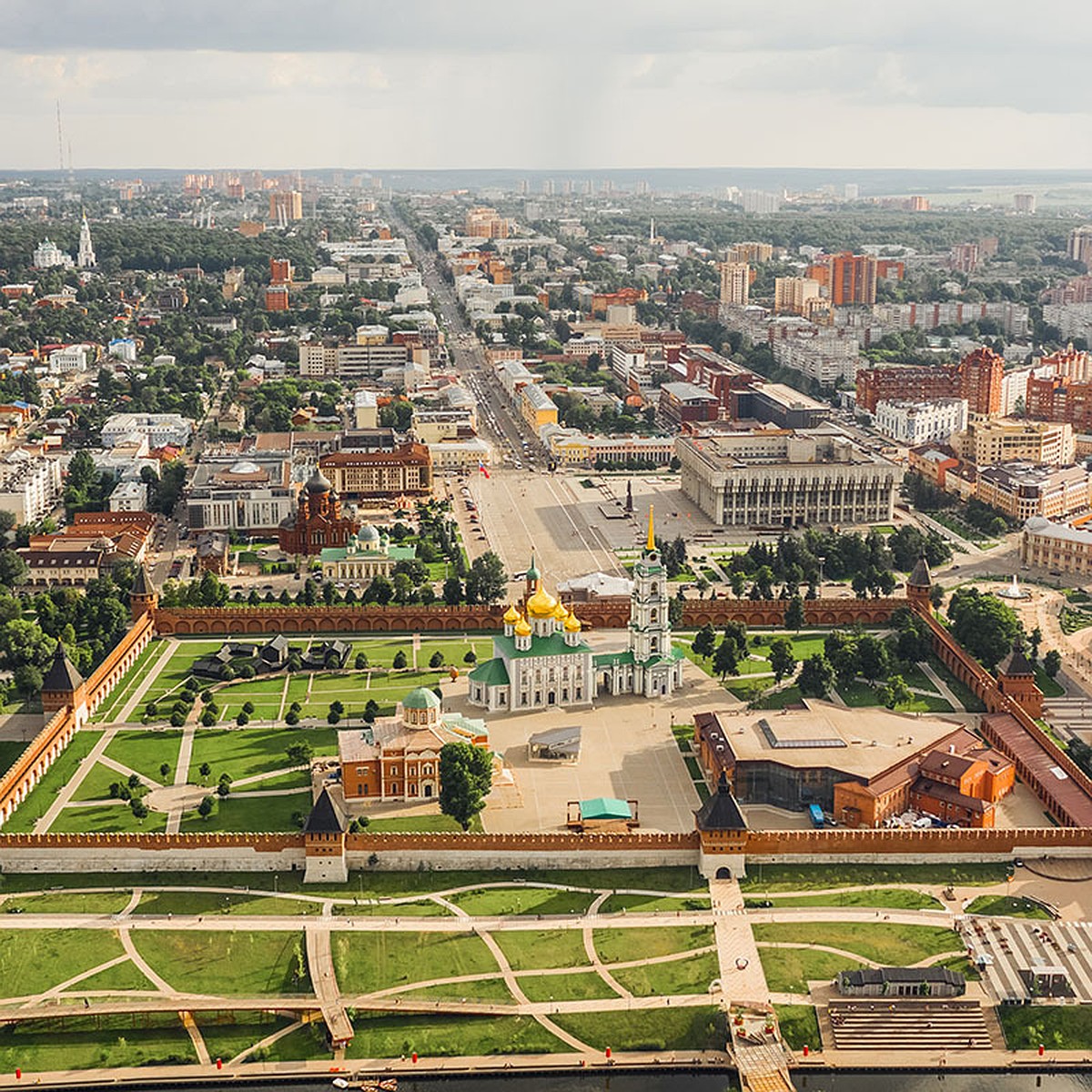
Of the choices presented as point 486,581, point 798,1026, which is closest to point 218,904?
point 798,1026

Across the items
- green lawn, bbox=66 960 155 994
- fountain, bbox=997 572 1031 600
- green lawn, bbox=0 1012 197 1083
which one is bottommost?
green lawn, bbox=0 1012 197 1083

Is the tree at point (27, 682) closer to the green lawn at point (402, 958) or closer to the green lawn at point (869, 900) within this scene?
the green lawn at point (402, 958)

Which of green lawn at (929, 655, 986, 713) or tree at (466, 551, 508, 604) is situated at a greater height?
tree at (466, 551, 508, 604)

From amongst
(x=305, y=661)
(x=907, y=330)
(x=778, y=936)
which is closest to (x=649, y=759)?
(x=778, y=936)

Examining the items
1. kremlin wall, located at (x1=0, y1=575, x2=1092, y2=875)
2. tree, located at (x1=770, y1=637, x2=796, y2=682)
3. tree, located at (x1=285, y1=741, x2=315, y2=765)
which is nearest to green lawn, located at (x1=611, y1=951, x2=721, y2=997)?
kremlin wall, located at (x1=0, y1=575, x2=1092, y2=875)

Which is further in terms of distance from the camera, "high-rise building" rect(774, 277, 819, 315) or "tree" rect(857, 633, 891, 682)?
"high-rise building" rect(774, 277, 819, 315)

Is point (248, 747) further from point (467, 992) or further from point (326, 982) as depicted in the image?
point (467, 992)

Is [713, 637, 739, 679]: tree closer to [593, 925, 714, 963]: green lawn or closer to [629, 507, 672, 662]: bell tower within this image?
[629, 507, 672, 662]: bell tower

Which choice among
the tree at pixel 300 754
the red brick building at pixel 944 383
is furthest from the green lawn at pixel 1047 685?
the red brick building at pixel 944 383
